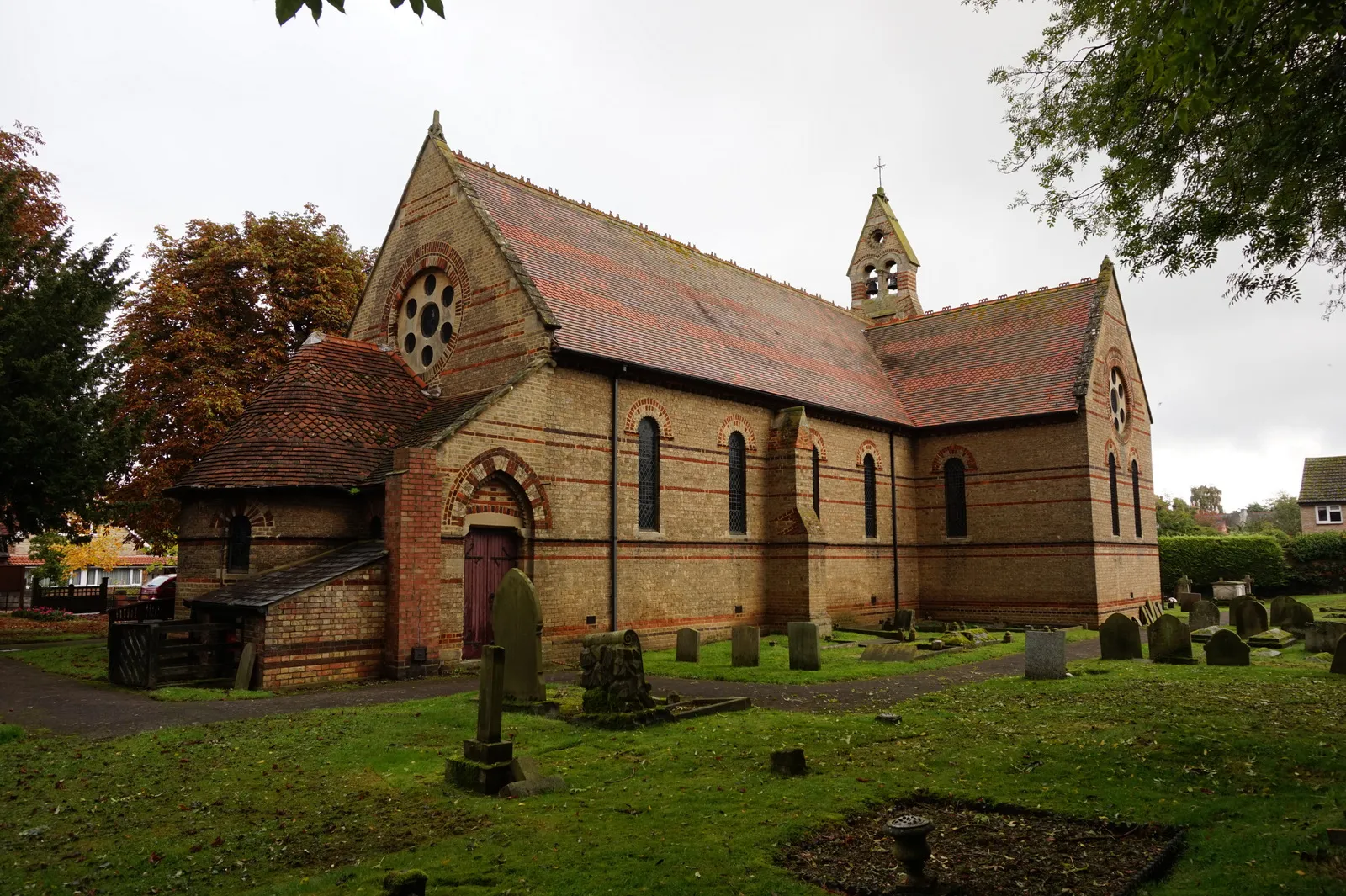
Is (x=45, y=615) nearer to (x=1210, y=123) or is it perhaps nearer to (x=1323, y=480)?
(x=1210, y=123)

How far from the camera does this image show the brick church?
16219mm

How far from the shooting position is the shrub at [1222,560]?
37.9 meters

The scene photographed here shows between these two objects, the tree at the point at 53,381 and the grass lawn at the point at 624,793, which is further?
the tree at the point at 53,381

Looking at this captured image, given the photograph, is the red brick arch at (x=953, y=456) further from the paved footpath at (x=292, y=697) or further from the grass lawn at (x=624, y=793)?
the grass lawn at (x=624, y=793)

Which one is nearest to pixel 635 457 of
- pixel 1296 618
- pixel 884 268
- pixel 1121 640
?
pixel 1121 640

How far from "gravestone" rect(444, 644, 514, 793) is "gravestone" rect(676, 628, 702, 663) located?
950cm

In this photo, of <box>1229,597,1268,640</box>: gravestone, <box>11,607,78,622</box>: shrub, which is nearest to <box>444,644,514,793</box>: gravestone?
<box>1229,597,1268,640</box>: gravestone

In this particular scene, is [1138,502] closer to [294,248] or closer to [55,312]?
[294,248]

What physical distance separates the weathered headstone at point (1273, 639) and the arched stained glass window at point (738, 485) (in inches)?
452

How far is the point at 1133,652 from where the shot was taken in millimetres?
16562

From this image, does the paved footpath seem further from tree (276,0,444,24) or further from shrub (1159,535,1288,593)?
shrub (1159,535,1288,593)

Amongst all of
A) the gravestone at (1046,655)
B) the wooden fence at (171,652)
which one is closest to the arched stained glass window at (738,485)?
the gravestone at (1046,655)

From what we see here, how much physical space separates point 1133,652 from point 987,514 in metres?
10.9

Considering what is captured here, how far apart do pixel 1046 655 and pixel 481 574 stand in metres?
10.5
